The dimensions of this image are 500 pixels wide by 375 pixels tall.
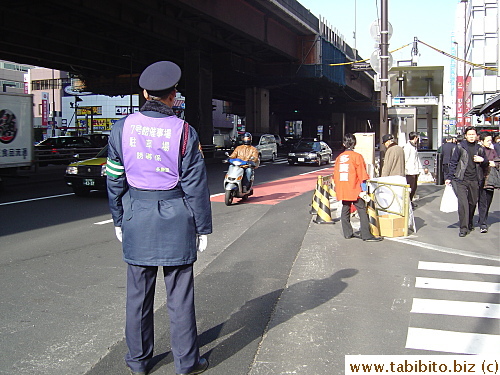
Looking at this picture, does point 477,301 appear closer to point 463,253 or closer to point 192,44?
point 463,253

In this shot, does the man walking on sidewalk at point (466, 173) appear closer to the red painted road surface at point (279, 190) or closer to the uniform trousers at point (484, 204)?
the uniform trousers at point (484, 204)

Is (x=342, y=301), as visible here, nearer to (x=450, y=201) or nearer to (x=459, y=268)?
(x=459, y=268)

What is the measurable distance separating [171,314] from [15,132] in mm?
16620

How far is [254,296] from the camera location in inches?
219

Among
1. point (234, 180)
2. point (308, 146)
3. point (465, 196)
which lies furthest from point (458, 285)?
point (308, 146)

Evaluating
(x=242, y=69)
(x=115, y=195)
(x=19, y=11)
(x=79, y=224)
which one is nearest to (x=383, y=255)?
(x=115, y=195)

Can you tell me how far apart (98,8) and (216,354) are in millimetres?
20741

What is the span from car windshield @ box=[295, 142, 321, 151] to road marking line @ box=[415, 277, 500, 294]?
25559mm

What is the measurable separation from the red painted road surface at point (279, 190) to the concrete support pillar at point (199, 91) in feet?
41.7

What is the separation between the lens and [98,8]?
71.5 ft

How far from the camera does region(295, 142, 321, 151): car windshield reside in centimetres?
3172

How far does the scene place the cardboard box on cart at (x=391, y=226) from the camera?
895 cm

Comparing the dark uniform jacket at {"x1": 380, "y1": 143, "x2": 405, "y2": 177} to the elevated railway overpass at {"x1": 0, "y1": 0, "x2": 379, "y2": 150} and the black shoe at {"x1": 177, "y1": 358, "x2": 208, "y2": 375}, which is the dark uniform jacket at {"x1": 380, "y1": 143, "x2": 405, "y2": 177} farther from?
the elevated railway overpass at {"x1": 0, "y1": 0, "x2": 379, "y2": 150}

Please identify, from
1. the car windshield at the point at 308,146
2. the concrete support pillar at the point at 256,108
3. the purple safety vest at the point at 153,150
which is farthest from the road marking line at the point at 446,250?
the concrete support pillar at the point at 256,108
